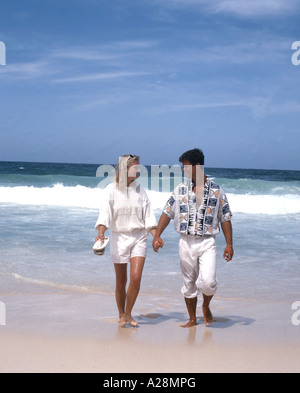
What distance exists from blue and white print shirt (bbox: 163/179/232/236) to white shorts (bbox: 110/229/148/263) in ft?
1.18

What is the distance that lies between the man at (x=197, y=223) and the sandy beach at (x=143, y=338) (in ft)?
1.63

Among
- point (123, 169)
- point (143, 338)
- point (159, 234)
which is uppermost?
point (123, 169)

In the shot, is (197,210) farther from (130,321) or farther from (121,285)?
(130,321)

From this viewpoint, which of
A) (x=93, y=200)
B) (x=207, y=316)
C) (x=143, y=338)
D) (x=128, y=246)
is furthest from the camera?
(x=93, y=200)

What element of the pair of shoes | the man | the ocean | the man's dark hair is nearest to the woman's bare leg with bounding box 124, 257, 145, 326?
the man

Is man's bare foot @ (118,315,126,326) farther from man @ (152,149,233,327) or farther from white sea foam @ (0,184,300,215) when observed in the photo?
white sea foam @ (0,184,300,215)

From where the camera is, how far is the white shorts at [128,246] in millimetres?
4801

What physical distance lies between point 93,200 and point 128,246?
17.2m

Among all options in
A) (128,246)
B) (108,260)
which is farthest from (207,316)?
(108,260)

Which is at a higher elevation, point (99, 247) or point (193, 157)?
point (193, 157)

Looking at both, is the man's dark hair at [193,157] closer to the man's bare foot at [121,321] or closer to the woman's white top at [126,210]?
the woman's white top at [126,210]

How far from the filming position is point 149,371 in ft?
12.0

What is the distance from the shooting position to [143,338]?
4.44 meters
